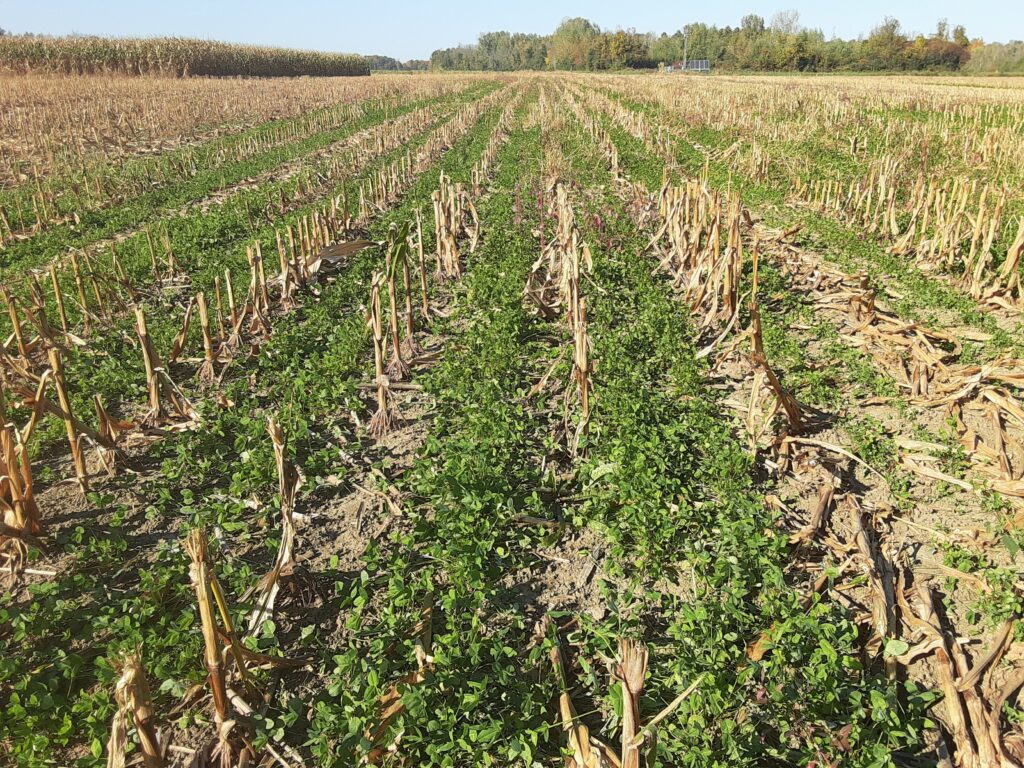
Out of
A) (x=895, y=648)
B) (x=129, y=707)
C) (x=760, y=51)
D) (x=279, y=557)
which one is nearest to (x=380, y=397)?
(x=279, y=557)

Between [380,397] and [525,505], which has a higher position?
[380,397]

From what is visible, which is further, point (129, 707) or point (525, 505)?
point (525, 505)

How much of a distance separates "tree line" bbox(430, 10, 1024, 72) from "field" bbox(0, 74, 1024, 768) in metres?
86.1

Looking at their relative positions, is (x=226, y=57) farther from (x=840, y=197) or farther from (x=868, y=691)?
(x=868, y=691)

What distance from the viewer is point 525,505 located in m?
4.34

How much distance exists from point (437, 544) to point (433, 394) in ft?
7.21

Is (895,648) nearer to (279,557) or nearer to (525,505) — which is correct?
(525,505)

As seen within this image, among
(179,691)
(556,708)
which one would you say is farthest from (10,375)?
(556,708)

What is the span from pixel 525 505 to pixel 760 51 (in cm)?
9861

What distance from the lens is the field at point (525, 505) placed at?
2811 millimetres

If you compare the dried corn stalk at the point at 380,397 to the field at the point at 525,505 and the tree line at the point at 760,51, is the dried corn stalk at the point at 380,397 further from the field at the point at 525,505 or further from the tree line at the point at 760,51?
the tree line at the point at 760,51

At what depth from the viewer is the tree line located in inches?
3075

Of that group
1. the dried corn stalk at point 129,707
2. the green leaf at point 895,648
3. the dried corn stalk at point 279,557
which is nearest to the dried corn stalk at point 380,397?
the dried corn stalk at point 279,557

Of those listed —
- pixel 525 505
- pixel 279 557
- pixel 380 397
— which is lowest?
pixel 525 505
